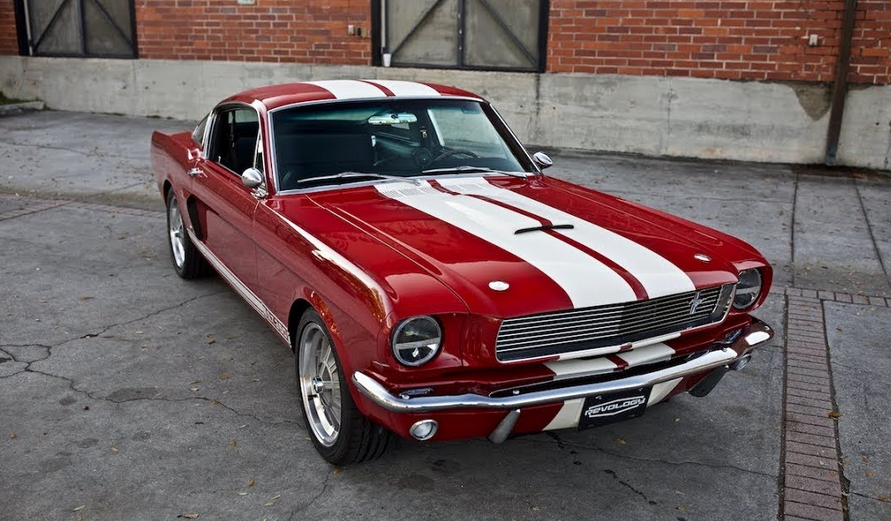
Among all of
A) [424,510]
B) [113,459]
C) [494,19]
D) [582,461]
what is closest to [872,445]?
[582,461]

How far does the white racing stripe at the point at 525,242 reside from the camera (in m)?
3.21

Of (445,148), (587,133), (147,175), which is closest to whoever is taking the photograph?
(445,148)

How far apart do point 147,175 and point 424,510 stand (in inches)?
313

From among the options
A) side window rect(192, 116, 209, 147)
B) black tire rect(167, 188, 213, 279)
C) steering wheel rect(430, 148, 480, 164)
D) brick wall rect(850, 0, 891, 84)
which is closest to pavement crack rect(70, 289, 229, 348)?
black tire rect(167, 188, 213, 279)

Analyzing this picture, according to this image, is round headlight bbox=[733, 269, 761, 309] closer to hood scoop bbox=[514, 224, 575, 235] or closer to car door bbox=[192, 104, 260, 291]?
hood scoop bbox=[514, 224, 575, 235]

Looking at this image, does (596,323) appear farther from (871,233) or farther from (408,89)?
(871,233)

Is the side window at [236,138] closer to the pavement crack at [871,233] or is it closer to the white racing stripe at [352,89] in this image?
the white racing stripe at [352,89]

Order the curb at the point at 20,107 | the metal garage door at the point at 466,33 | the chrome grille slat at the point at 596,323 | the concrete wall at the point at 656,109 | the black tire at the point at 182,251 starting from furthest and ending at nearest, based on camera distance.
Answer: the curb at the point at 20,107 → the metal garage door at the point at 466,33 → the concrete wall at the point at 656,109 → the black tire at the point at 182,251 → the chrome grille slat at the point at 596,323

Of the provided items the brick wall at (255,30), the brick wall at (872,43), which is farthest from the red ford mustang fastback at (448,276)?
the brick wall at (255,30)

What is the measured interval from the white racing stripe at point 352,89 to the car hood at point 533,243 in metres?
0.64

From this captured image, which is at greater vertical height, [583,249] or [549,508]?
[583,249]

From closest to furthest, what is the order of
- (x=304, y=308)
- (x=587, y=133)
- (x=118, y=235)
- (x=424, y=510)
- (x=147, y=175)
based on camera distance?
1. (x=424, y=510)
2. (x=304, y=308)
3. (x=118, y=235)
4. (x=147, y=175)
5. (x=587, y=133)

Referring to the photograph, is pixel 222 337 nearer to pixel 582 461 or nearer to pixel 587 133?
pixel 582 461

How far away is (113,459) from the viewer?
12.1 feet
